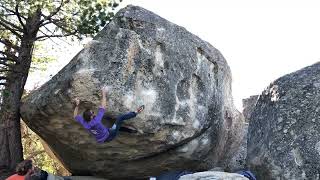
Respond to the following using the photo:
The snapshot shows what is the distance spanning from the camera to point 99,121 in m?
11.2

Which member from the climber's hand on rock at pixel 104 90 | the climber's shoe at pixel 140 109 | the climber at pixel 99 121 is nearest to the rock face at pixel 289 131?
the climber's shoe at pixel 140 109

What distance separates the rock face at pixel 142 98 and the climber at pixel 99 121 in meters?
0.32

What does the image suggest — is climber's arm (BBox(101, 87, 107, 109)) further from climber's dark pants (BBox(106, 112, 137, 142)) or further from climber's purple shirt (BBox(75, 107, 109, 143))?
climber's dark pants (BBox(106, 112, 137, 142))

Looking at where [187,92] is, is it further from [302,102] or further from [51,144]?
[51,144]

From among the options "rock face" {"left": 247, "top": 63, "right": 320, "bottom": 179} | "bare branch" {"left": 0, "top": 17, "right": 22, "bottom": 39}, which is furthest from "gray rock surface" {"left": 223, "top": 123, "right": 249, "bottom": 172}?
"bare branch" {"left": 0, "top": 17, "right": 22, "bottom": 39}

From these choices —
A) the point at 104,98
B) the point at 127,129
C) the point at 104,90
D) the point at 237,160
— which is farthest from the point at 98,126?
the point at 237,160

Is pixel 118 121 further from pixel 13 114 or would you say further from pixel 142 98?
pixel 13 114

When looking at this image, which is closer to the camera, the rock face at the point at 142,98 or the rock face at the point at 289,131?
the rock face at the point at 289,131

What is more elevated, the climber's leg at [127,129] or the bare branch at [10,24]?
the bare branch at [10,24]

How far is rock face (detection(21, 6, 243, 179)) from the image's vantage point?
1222 cm

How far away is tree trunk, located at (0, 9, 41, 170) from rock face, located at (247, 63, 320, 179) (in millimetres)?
8533

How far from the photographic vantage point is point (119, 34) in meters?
12.9

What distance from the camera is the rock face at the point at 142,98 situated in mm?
12219

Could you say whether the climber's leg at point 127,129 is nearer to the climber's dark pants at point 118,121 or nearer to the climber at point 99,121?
the climber at point 99,121
